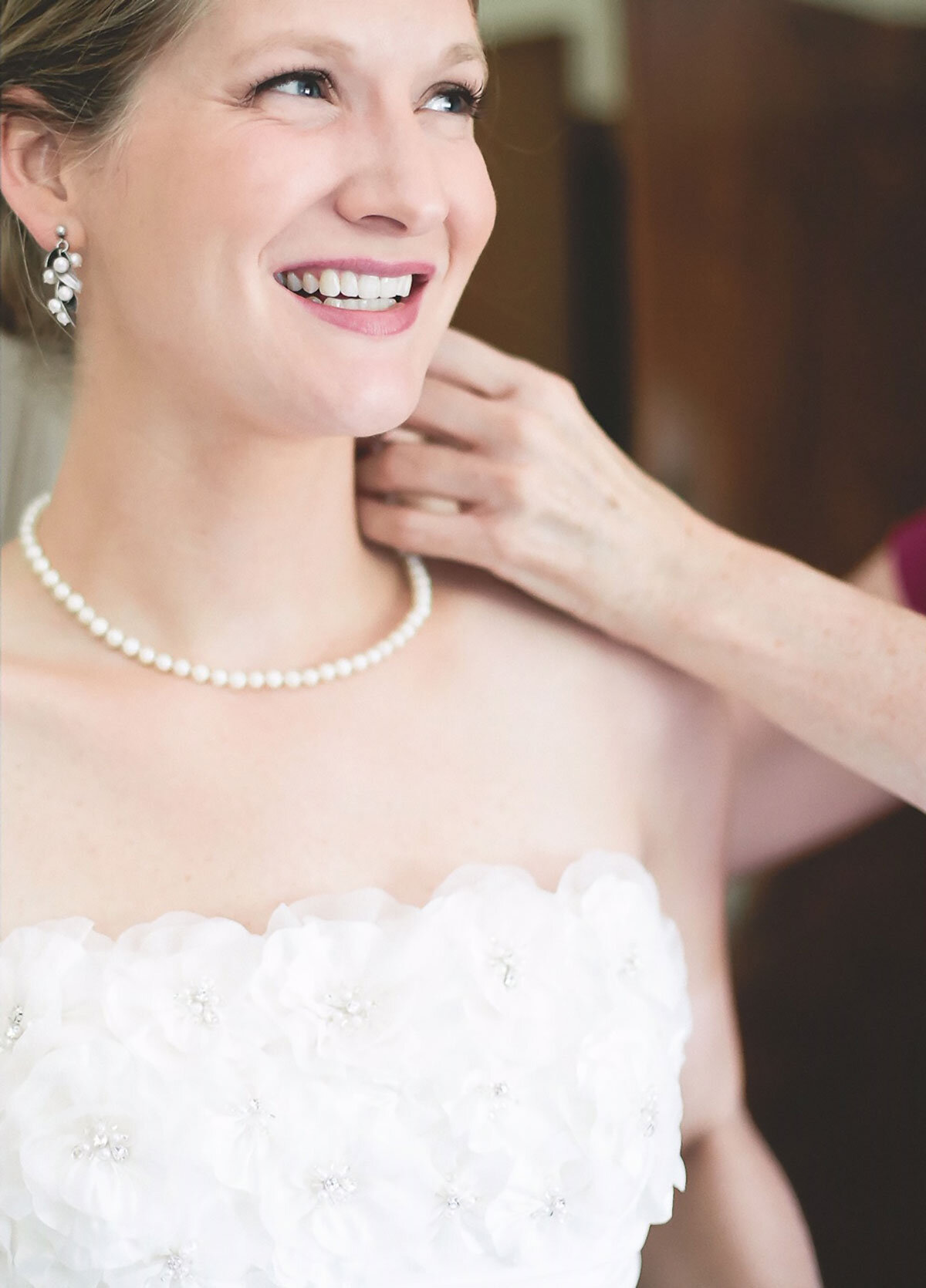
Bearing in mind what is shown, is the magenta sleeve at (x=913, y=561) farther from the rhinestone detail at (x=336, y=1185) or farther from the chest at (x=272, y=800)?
the rhinestone detail at (x=336, y=1185)

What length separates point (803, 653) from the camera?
1209 mm

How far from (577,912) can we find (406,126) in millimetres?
605

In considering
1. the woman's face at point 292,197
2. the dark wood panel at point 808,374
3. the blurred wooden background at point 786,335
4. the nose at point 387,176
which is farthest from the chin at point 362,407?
the dark wood panel at point 808,374

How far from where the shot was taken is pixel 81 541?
118 cm

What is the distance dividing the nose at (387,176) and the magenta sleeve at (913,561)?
76cm

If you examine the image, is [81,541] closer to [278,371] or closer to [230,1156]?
[278,371]

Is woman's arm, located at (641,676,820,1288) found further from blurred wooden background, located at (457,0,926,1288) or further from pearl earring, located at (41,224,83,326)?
blurred wooden background, located at (457,0,926,1288)

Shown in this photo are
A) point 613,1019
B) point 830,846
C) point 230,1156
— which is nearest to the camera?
point 230,1156

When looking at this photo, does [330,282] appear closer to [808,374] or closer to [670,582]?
[670,582]

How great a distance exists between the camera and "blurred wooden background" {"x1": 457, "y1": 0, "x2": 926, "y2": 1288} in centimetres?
233

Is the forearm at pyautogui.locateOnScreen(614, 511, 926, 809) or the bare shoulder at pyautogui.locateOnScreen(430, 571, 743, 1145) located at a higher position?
the forearm at pyautogui.locateOnScreen(614, 511, 926, 809)

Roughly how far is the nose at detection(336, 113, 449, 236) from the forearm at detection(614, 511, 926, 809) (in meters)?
0.39

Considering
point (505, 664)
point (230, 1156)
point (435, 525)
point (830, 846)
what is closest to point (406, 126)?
point (435, 525)

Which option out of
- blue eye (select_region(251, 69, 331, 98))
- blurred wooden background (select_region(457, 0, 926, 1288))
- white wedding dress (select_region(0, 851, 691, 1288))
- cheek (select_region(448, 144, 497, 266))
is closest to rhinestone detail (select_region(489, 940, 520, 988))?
white wedding dress (select_region(0, 851, 691, 1288))
